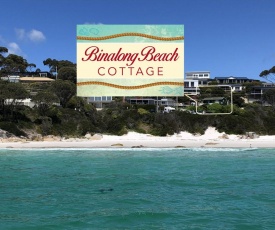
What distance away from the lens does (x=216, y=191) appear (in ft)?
41.4

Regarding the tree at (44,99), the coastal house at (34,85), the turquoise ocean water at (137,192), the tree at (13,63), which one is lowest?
the turquoise ocean water at (137,192)

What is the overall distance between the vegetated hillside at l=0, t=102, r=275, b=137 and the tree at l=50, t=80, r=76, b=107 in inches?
172

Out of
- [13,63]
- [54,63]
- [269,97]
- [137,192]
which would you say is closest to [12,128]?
[137,192]

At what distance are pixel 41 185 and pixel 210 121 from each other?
80.3 ft

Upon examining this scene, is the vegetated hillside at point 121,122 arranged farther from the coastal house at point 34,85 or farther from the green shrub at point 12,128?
the coastal house at point 34,85

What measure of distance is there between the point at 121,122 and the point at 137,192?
2281 centimetres
